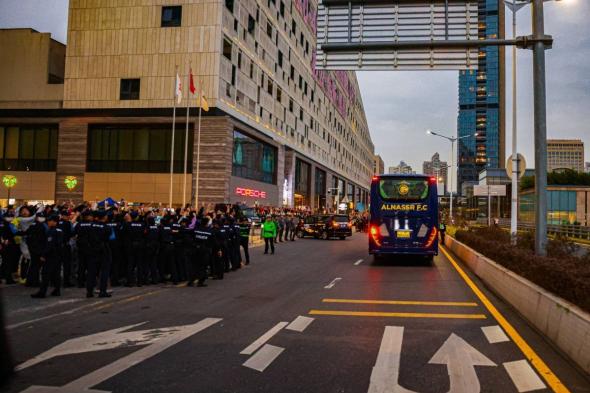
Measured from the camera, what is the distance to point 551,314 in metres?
Answer: 7.21

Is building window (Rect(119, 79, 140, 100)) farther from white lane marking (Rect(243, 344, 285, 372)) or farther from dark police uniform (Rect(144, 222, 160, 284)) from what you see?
white lane marking (Rect(243, 344, 285, 372))

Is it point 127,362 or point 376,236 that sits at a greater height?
point 376,236

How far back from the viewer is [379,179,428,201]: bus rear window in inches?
766

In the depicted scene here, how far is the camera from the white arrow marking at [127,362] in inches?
196

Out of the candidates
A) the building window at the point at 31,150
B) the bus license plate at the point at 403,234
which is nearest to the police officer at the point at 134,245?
the bus license plate at the point at 403,234

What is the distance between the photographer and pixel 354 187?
11719 cm

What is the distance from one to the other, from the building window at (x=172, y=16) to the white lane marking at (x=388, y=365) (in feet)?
127

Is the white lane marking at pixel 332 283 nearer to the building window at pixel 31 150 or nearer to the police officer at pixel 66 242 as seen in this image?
the police officer at pixel 66 242

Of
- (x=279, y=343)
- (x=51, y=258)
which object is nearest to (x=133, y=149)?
(x=51, y=258)

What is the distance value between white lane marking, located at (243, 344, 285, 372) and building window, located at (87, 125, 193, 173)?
35971 mm

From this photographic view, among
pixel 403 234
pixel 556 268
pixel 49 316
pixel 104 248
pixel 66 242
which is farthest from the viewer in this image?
pixel 403 234

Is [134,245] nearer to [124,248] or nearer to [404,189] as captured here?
[124,248]

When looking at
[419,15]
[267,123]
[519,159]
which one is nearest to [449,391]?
[419,15]

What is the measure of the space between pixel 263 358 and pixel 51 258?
6.42 m
